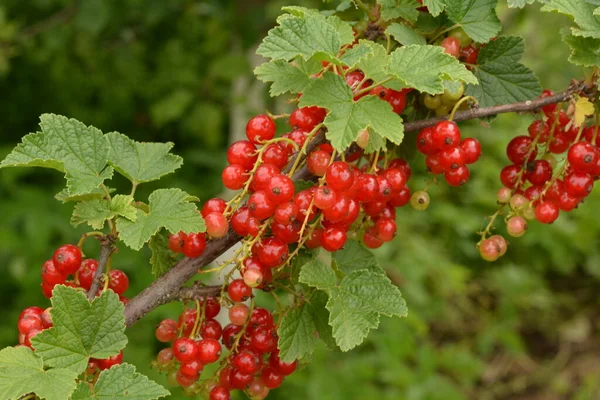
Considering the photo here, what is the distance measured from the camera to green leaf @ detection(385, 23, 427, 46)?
1.06 metres

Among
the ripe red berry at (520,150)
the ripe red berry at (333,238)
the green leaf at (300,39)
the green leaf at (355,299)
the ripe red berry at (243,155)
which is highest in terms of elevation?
the green leaf at (300,39)

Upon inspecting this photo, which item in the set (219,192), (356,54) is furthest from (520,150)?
(219,192)

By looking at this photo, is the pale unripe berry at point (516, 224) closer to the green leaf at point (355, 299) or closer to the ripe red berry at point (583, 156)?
the ripe red berry at point (583, 156)

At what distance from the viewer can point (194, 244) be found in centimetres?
101

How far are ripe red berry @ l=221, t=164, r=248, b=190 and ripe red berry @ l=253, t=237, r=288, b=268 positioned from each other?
0.34 feet

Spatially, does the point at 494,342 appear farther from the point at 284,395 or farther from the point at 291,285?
the point at 291,285

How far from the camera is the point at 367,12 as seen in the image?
3.78 ft

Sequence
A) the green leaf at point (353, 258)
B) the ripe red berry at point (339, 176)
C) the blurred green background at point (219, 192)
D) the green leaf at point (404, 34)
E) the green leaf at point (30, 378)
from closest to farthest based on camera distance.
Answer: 1. the green leaf at point (30, 378)
2. the ripe red berry at point (339, 176)
3. the green leaf at point (404, 34)
4. the green leaf at point (353, 258)
5. the blurred green background at point (219, 192)

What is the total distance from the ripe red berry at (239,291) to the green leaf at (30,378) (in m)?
0.26

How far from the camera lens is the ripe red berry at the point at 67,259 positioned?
1047 mm

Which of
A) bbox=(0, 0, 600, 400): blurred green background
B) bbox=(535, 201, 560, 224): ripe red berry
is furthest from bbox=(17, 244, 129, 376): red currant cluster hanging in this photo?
bbox=(0, 0, 600, 400): blurred green background

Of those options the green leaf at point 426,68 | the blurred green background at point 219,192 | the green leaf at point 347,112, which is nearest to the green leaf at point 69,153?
the green leaf at point 347,112

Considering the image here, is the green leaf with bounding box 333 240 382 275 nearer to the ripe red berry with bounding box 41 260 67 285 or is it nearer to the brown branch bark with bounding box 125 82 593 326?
the brown branch bark with bounding box 125 82 593 326

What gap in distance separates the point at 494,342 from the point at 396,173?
3.20 metres
